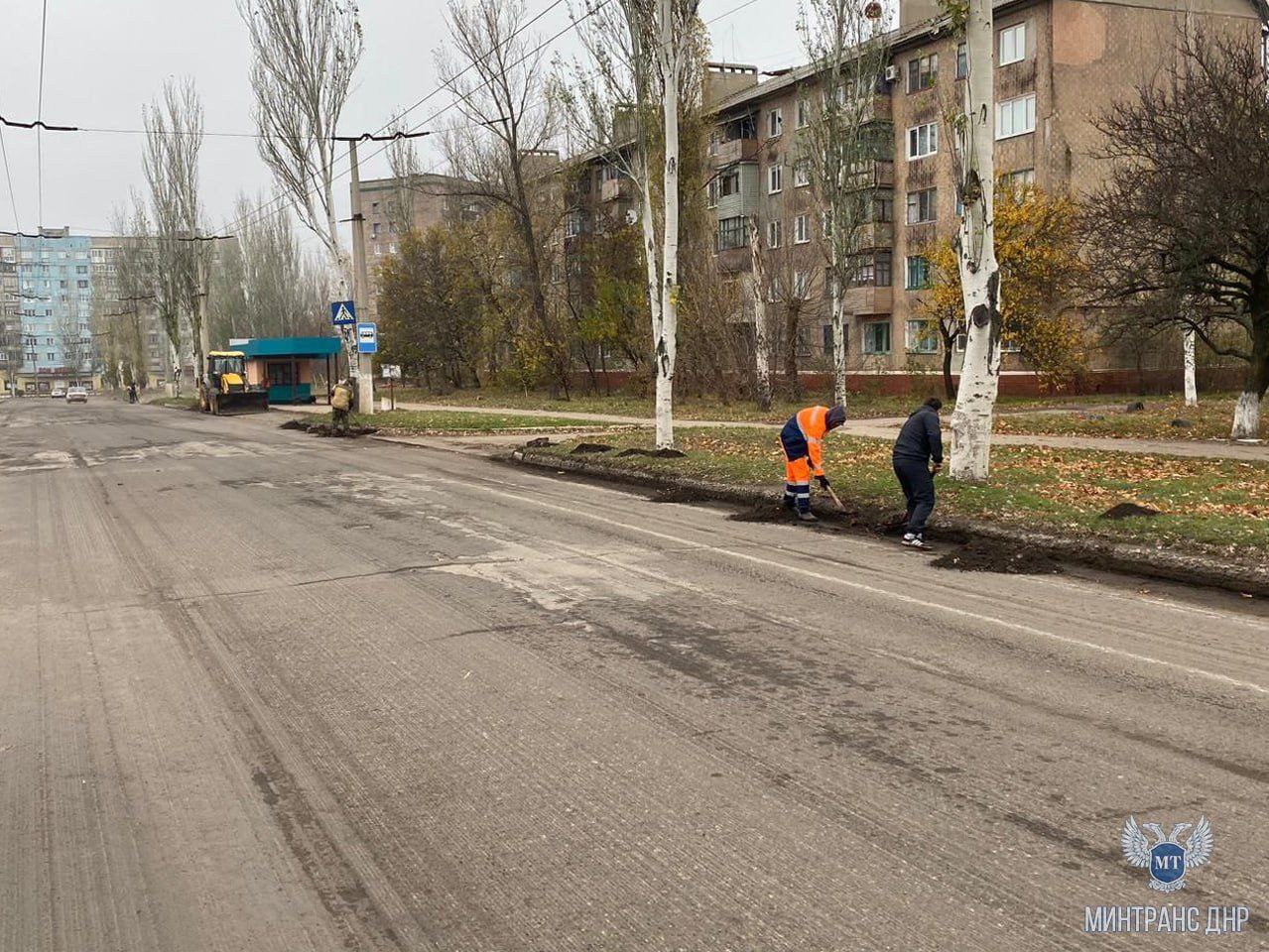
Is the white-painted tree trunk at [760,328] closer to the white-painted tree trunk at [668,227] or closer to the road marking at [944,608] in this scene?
the white-painted tree trunk at [668,227]

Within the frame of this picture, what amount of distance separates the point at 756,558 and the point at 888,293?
37.2 meters

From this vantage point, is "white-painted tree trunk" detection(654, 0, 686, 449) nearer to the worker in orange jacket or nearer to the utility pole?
the worker in orange jacket

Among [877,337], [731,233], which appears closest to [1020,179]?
[877,337]

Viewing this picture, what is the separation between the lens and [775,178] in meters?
49.2

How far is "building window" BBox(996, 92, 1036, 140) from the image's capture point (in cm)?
3709

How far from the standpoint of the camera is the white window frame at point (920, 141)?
136 ft

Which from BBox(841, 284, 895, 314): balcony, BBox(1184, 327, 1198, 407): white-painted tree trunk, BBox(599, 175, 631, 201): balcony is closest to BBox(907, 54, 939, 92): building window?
BBox(841, 284, 895, 314): balcony

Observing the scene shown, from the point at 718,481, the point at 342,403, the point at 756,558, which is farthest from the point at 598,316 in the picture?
the point at 756,558

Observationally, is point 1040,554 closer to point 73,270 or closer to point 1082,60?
point 1082,60

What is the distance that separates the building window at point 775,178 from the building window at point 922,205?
709 centimetres

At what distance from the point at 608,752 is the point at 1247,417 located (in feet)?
57.3

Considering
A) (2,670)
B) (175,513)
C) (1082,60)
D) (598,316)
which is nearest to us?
(2,670)

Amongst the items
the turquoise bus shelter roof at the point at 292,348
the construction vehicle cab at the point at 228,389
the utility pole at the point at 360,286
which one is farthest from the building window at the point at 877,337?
the construction vehicle cab at the point at 228,389

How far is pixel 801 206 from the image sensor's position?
46219 millimetres
